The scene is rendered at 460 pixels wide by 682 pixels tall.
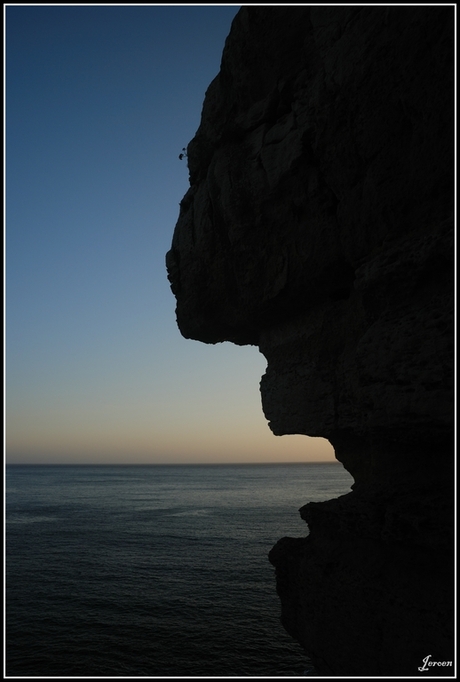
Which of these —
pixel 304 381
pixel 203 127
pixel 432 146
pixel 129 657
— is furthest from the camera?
pixel 129 657

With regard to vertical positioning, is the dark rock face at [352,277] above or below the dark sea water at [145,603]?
above

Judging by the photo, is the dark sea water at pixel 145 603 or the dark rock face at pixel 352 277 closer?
the dark rock face at pixel 352 277

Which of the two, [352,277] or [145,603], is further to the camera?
[145,603]

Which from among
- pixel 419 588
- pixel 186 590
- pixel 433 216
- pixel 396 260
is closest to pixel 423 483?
pixel 419 588

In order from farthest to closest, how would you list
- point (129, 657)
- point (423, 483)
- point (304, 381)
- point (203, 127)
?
point (129, 657), point (203, 127), point (304, 381), point (423, 483)

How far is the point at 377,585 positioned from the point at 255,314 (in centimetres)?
700

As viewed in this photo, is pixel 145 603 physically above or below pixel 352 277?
below

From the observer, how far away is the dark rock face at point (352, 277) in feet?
22.0

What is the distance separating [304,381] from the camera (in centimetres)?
1074

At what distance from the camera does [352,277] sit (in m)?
9.99

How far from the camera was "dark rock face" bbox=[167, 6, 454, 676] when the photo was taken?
264 inches

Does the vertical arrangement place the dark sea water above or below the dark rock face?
below

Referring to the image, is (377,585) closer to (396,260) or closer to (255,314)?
(396,260)

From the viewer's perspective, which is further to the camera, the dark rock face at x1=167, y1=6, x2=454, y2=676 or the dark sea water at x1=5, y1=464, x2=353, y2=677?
the dark sea water at x1=5, y1=464, x2=353, y2=677
